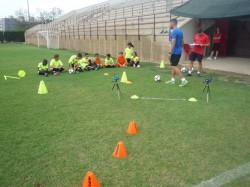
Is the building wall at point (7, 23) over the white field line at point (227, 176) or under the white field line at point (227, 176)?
over

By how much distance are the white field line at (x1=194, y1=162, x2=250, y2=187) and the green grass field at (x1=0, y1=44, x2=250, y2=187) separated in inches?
2.7

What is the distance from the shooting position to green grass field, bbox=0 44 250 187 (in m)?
3.26

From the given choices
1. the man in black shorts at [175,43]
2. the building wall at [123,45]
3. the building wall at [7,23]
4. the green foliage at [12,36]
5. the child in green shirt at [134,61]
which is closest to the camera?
the man in black shorts at [175,43]

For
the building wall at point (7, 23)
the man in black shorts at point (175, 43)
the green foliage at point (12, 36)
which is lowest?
the man in black shorts at point (175, 43)

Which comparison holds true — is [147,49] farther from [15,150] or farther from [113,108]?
[15,150]

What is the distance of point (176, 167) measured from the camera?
11.2 feet

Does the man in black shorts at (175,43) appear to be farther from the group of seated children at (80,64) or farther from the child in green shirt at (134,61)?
the child in green shirt at (134,61)

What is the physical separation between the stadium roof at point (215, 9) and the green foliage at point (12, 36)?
5444 centimetres

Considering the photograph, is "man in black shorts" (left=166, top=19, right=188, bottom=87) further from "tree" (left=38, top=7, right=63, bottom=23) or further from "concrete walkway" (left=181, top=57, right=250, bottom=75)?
"tree" (left=38, top=7, right=63, bottom=23)

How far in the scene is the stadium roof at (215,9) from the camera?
10.5 metres

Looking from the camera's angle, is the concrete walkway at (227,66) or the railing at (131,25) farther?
the railing at (131,25)

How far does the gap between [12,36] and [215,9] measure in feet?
188

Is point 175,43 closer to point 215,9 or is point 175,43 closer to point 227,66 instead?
point 215,9

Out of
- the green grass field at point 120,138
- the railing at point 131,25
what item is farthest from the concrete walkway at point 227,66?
the green grass field at point 120,138
